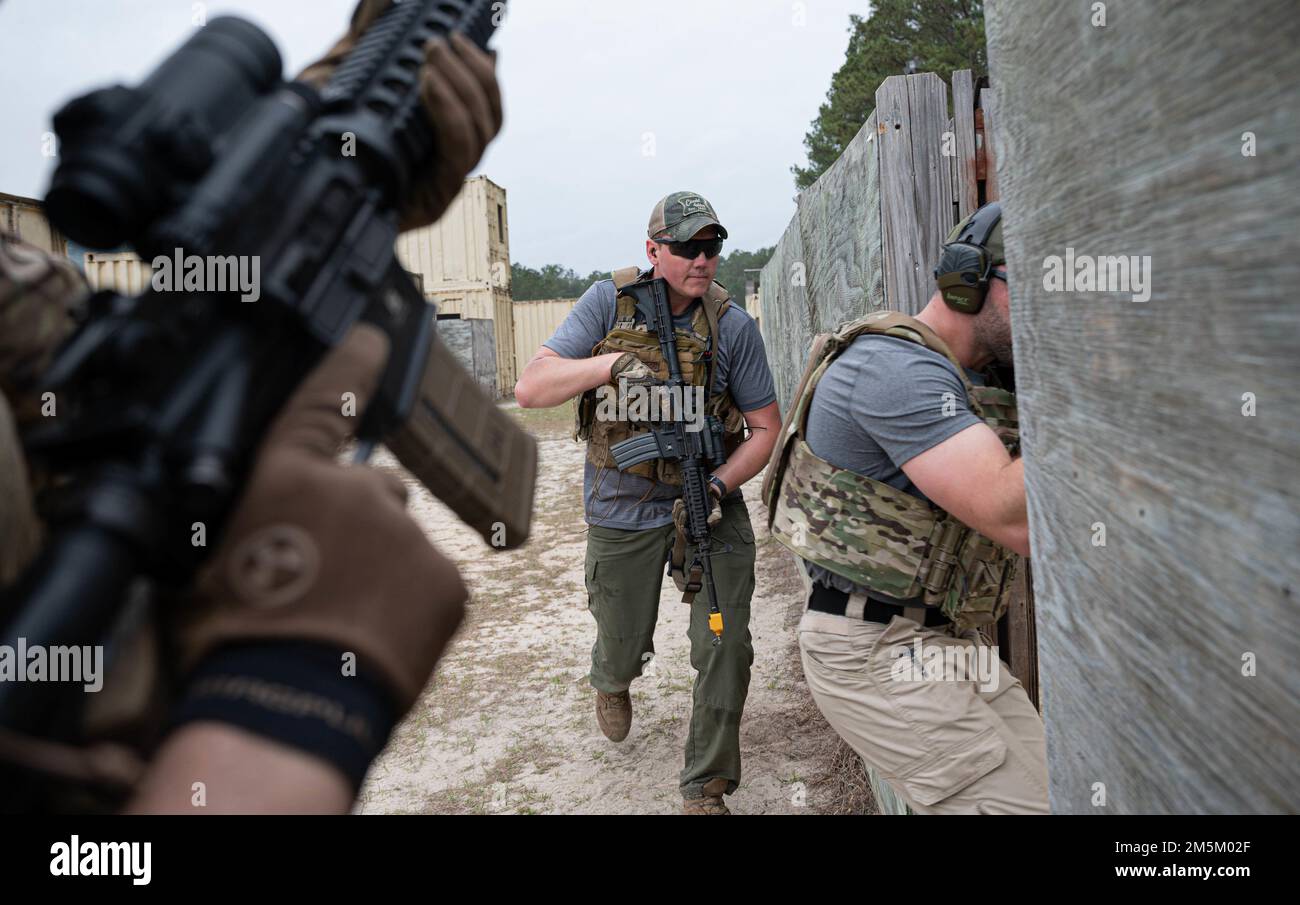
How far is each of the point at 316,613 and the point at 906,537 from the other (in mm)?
1734

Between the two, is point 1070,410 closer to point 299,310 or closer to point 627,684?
point 299,310

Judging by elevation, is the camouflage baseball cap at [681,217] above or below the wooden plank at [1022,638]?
above

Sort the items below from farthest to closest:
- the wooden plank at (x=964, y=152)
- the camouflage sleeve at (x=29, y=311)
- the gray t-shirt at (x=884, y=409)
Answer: the wooden plank at (x=964, y=152) → the gray t-shirt at (x=884, y=409) → the camouflage sleeve at (x=29, y=311)

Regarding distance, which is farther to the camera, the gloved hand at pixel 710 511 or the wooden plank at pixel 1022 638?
the gloved hand at pixel 710 511

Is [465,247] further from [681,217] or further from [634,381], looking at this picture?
[634,381]

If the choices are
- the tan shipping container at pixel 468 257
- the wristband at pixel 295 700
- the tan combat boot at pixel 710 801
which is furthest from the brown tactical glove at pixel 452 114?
the tan shipping container at pixel 468 257

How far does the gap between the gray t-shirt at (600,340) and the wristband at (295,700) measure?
298 cm

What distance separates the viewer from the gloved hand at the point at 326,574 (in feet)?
2.65

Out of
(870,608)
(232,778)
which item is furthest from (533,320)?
(232,778)

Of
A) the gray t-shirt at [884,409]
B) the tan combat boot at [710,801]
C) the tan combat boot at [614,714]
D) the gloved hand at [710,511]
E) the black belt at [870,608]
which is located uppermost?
the gray t-shirt at [884,409]

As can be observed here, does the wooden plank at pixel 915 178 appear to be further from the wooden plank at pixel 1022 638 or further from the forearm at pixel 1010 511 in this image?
the forearm at pixel 1010 511

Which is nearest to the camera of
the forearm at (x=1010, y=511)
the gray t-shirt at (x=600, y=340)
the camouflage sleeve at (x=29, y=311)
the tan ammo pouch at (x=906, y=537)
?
the camouflage sleeve at (x=29, y=311)

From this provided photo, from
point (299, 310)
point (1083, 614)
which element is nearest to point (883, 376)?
point (1083, 614)

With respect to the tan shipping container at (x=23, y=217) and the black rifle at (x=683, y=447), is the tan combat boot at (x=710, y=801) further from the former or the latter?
the tan shipping container at (x=23, y=217)
